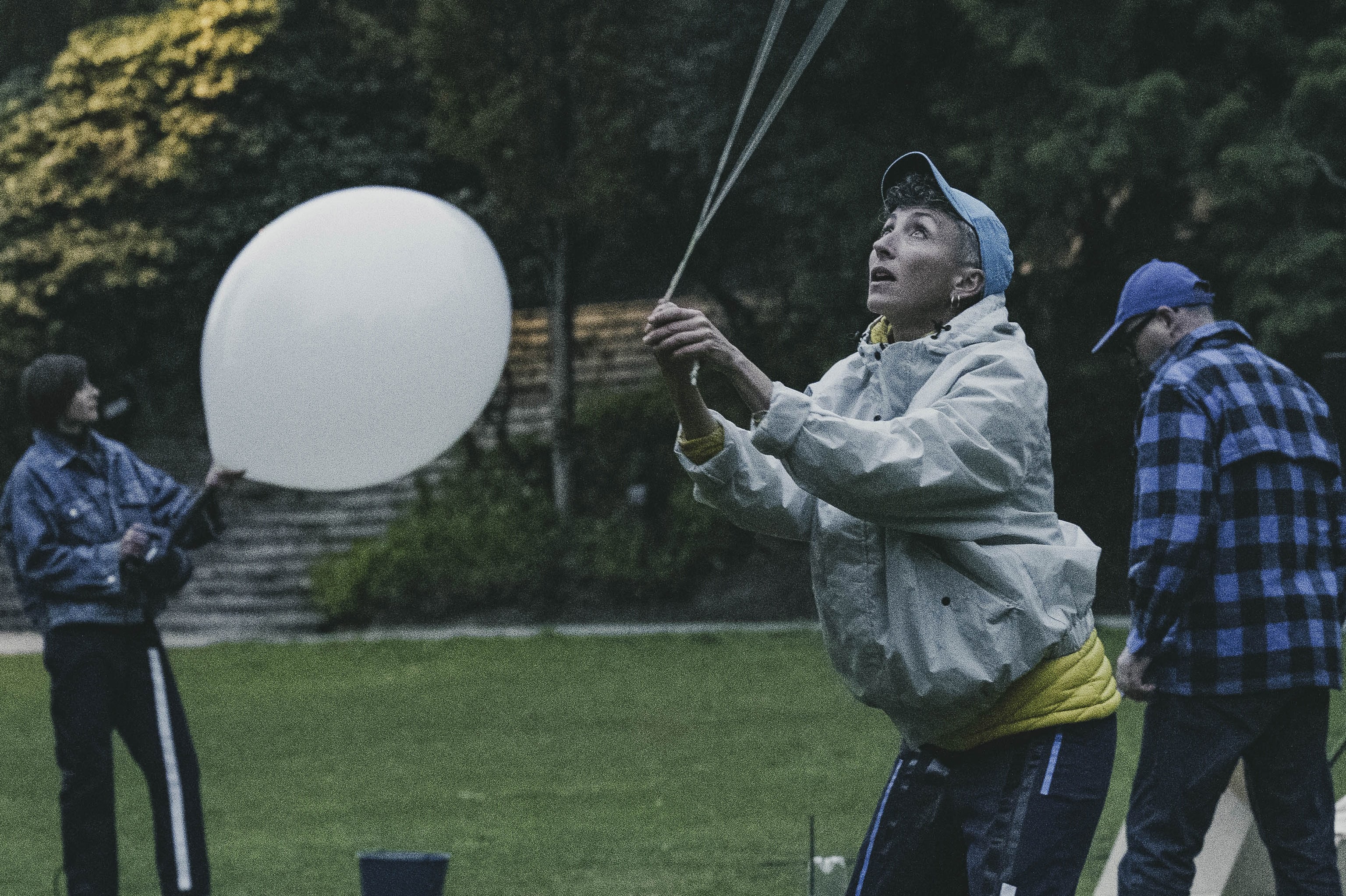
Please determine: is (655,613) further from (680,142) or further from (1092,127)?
(1092,127)

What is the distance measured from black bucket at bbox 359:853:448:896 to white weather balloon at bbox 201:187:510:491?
1242 mm

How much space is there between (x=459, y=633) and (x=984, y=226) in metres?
12.4

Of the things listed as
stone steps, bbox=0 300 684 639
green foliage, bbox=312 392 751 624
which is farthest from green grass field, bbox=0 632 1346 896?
stone steps, bbox=0 300 684 639

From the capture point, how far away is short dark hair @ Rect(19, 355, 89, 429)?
16.6 feet

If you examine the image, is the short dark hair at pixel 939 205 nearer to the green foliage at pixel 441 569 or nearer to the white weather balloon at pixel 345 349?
the white weather balloon at pixel 345 349

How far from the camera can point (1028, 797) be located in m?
2.71

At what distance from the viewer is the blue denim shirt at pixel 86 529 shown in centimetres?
493

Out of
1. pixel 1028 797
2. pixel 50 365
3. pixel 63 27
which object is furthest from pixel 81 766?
pixel 63 27

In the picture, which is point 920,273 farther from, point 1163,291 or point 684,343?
point 1163,291

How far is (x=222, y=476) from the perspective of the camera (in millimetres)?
4672

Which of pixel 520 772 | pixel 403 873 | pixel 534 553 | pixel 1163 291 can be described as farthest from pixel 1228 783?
pixel 534 553

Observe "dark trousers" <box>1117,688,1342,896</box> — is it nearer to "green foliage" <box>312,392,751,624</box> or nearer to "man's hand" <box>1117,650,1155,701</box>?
"man's hand" <box>1117,650,1155,701</box>

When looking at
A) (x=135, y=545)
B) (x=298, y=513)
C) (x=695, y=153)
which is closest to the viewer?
(x=135, y=545)

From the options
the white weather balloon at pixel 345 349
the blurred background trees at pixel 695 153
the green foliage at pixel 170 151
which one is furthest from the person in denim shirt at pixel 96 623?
the green foliage at pixel 170 151
